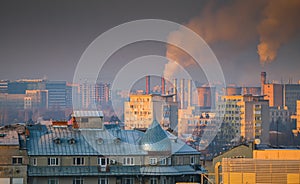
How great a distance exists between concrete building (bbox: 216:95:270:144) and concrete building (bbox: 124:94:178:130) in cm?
612

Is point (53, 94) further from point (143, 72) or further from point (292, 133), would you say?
point (143, 72)

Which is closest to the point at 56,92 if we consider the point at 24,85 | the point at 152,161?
the point at 24,85

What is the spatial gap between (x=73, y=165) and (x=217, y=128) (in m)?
79.6

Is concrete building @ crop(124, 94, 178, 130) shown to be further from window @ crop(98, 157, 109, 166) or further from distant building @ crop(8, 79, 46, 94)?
window @ crop(98, 157, 109, 166)

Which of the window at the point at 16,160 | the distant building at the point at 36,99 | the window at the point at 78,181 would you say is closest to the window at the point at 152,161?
the window at the point at 78,181

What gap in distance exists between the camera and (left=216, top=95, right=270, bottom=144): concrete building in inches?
5015

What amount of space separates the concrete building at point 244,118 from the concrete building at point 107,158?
6471 centimetres

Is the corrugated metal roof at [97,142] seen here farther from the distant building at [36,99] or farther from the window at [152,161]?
the distant building at [36,99]

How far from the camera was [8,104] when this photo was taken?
547ft

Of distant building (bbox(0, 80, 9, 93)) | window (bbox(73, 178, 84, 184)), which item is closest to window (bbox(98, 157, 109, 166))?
window (bbox(73, 178, 84, 184))

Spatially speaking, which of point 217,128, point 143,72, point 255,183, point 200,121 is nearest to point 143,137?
point 255,183

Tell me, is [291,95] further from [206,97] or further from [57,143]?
[57,143]

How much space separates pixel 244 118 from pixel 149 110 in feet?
37.2

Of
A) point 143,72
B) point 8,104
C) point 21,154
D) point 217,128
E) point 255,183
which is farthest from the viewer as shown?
point 8,104
